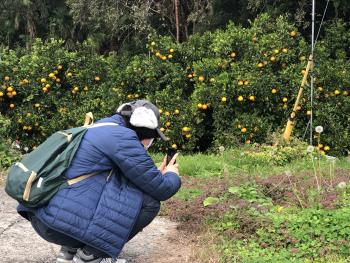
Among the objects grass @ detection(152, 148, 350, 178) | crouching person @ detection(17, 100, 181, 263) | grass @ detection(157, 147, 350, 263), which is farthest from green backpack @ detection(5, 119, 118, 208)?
grass @ detection(152, 148, 350, 178)

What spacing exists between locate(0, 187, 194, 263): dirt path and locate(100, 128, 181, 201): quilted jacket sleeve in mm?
987

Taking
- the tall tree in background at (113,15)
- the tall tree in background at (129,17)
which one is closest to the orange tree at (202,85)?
the tall tree in background at (129,17)

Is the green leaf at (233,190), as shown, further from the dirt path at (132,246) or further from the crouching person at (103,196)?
the crouching person at (103,196)

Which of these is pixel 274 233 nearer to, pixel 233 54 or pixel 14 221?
pixel 14 221

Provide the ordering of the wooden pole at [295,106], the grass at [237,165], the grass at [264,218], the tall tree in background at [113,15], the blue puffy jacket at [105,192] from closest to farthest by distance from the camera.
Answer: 1. the blue puffy jacket at [105,192]
2. the grass at [264,218]
3. the grass at [237,165]
4. the wooden pole at [295,106]
5. the tall tree in background at [113,15]

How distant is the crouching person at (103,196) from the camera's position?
11.6 ft

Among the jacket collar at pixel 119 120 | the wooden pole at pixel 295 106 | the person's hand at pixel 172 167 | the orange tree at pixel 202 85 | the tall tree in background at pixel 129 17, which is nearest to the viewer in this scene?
the jacket collar at pixel 119 120

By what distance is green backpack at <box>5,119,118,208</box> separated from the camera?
3545mm

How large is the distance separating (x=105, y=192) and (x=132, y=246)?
1.34 metres

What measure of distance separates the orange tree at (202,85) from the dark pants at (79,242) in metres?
5.33

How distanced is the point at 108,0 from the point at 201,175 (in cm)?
626

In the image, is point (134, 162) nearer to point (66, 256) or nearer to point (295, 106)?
point (66, 256)

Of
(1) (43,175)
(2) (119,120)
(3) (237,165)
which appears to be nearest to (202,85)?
(3) (237,165)

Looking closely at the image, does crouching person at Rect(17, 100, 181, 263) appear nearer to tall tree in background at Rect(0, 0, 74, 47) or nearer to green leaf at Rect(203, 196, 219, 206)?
green leaf at Rect(203, 196, 219, 206)
